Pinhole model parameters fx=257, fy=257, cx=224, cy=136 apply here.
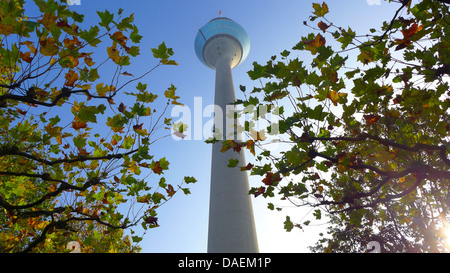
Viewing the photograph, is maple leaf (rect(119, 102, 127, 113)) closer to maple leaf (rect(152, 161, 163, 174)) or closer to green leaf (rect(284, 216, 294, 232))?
maple leaf (rect(152, 161, 163, 174))

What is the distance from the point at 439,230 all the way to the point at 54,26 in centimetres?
2184

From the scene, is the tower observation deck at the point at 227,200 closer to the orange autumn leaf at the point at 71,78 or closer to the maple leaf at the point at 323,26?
the maple leaf at the point at 323,26

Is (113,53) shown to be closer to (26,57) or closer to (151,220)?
(26,57)

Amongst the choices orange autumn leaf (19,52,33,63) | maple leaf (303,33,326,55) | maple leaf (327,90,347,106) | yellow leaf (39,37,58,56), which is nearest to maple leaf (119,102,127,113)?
yellow leaf (39,37,58,56)

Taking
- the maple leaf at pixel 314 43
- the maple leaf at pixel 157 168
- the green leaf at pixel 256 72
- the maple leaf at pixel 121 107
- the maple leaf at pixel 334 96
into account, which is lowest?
the maple leaf at pixel 157 168

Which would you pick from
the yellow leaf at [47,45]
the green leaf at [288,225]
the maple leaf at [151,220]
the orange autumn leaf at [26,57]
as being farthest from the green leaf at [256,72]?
the green leaf at [288,225]

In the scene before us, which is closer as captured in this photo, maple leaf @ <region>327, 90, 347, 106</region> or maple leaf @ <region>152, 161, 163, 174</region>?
maple leaf @ <region>327, 90, 347, 106</region>

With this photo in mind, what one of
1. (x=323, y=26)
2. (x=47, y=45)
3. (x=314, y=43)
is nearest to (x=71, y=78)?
(x=47, y=45)

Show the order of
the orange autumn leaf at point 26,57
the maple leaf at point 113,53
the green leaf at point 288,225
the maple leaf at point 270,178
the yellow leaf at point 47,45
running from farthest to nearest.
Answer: the green leaf at point 288,225 → the maple leaf at point 270,178 → the maple leaf at point 113,53 → the orange autumn leaf at point 26,57 → the yellow leaf at point 47,45

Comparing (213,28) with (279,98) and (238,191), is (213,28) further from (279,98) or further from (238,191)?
(279,98)

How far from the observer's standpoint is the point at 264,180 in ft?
16.3

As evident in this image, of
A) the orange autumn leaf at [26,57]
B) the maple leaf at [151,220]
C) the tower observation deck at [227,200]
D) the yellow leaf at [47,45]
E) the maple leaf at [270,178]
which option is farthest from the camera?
the tower observation deck at [227,200]

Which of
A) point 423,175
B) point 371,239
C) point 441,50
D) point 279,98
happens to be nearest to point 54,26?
point 279,98
